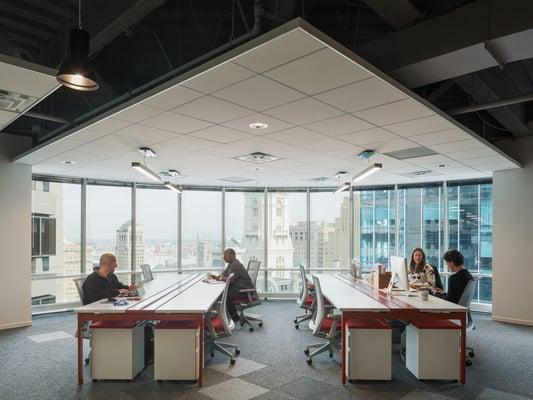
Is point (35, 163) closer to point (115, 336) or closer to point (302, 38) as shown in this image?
point (115, 336)

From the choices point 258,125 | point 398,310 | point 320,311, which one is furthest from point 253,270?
point 258,125

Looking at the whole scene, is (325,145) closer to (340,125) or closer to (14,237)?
(340,125)

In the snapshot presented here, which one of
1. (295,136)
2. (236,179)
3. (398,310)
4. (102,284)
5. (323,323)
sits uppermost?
(295,136)

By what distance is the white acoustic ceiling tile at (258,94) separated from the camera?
2832 mm

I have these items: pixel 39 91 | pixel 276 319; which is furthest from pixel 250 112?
pixel 276 319

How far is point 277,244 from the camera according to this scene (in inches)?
382

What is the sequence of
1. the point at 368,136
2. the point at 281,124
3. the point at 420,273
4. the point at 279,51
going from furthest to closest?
1. the point at 420,273
2. the point at 368,136
3. the point at 281,124
4. the point at 279,51

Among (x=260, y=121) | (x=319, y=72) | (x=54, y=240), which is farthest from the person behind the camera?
(x=54, y=240)

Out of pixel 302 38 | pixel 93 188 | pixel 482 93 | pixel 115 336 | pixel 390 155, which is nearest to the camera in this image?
pixel 302 38

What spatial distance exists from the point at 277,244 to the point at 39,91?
716cm

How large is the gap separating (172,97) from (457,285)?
160 inches

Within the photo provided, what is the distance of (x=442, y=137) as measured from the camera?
176 inches

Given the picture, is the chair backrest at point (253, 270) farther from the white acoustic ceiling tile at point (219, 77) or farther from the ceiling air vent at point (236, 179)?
the white acoustic ceiling tile at point (219, 77)

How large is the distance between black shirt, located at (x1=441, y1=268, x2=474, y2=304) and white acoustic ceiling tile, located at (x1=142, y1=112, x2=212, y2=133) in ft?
11.8
